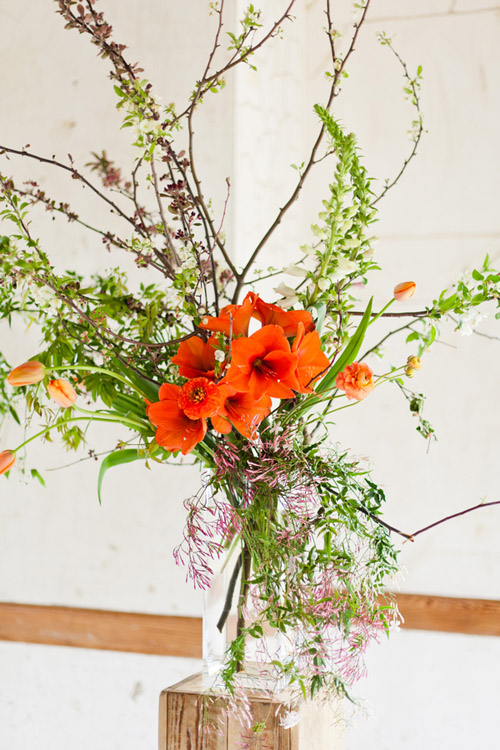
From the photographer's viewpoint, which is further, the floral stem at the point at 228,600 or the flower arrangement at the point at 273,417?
the floral stem at the point at 228,600

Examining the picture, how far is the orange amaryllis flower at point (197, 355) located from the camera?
0.84 meters

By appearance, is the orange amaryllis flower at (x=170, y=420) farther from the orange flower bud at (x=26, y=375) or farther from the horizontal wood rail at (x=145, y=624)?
the horizontal wood rail at (x=145, y=624)

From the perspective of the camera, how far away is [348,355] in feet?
2.90

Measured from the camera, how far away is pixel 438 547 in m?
1.57

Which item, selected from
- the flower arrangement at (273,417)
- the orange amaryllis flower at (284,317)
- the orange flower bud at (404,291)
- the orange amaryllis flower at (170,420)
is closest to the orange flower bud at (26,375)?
the flower arrangement at (273,417)

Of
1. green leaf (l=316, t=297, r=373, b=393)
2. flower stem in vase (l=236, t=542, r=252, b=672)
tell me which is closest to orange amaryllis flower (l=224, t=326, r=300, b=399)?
green leaf (l=316, t=297, r=373, b=393)

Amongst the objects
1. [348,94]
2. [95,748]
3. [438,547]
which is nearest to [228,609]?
[438,547]

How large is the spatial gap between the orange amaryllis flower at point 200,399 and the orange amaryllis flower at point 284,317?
0.38ft

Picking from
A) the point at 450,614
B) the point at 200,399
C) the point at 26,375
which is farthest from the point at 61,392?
the point at 450,614

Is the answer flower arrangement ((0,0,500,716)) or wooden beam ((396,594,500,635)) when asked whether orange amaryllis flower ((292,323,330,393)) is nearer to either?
flower arrangement ((0,0,500,716))

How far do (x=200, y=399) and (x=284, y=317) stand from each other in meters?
0.14

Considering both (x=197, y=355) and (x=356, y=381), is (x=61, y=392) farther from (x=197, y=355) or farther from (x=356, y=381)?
(x=356, y=381)

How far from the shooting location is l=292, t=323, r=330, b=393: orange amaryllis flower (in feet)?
2.61

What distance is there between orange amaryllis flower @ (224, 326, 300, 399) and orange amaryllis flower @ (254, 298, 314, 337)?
0.04 metres
